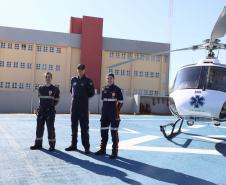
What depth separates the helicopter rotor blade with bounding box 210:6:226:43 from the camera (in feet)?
32.4

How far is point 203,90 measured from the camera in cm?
970

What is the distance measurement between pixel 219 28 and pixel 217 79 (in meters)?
1.55

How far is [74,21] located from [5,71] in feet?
33.5

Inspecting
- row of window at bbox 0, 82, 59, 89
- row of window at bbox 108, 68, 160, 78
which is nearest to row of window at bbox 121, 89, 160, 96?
row of window at bbox 108, 68, 160, 78

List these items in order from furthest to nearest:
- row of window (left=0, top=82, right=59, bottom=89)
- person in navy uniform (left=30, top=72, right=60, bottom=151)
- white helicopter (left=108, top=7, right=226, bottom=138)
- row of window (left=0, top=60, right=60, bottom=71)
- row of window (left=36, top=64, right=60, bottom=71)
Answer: row of window (left=36, top=64, right=60, bottom=71), row of window (left=0, top=60, right=60, bottom=71), row of window (left=0, top=82, right=59, bottom=89), white helicopter (left=108, top=7, right=226, bottom=138), person in navy uniform (left=30, top=72, right=60, bottom=151)

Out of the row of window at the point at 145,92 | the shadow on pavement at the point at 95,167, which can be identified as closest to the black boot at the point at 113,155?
the shadow on pavement at the point at 95,167

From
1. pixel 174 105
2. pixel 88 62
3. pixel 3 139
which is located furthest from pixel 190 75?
pixel 88 62

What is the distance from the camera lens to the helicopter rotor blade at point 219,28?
988 cm

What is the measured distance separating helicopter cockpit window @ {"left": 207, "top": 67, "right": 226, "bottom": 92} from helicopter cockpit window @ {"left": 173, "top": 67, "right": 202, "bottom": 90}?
338mm

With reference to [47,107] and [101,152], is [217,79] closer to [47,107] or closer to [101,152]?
[101,152]

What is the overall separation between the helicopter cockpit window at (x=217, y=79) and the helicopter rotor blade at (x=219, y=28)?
3.81ft

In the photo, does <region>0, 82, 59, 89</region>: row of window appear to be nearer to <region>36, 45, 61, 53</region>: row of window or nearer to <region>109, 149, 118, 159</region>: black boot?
<region>36, 45, 61, 53</region>: row of window

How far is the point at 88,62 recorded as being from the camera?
42.4 meters

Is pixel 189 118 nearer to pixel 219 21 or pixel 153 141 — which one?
pixel 153 141
